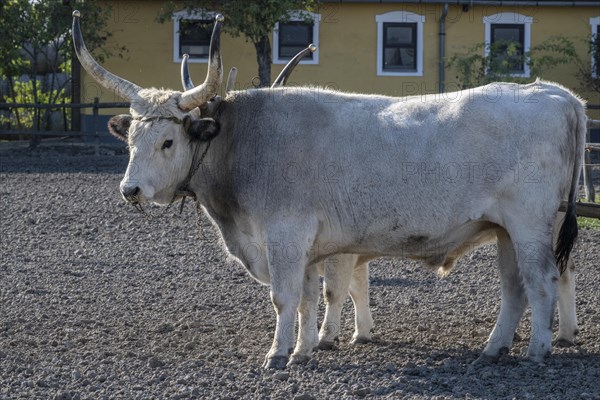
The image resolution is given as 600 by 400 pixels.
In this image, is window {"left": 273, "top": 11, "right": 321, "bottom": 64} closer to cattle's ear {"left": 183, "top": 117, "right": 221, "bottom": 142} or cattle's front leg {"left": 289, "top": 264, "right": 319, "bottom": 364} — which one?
cattle's front leg {"left": 289, "top": 264, "right": 319, "bottom": 364}

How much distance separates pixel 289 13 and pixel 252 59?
2.41 metres

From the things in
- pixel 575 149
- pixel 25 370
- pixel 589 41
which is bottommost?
pixel 25 370

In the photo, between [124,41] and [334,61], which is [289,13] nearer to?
[334,61]

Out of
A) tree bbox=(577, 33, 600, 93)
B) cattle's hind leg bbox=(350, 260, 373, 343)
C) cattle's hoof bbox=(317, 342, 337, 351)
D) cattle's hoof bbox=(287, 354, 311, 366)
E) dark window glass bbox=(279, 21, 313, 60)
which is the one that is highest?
dark window glass bbox=(279, 21, 313, 60)

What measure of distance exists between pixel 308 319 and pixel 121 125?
2012 mm

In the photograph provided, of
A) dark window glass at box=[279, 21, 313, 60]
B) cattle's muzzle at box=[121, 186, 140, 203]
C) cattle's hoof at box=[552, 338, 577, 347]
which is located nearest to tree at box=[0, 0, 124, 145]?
dark window glass at box=[279, 21, 313, 60]

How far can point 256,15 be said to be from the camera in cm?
2627

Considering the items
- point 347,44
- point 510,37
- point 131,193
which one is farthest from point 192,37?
point 131,193

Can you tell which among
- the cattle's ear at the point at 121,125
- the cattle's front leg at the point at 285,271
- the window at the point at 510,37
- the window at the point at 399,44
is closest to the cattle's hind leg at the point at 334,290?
the cattle's front leg at the point at 285,271

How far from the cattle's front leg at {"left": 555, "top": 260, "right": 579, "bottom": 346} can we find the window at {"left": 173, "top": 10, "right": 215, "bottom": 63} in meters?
20.8

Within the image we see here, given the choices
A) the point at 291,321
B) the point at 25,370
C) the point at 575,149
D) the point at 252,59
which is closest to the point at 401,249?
the point at 291,321

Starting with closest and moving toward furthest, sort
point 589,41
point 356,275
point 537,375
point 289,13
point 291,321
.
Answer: point 537,375
point 291,321
point 356,275
point 289,13
point 589,41

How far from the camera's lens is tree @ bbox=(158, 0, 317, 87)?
2619cm

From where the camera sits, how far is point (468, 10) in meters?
Result: 29.7
